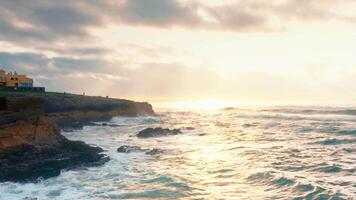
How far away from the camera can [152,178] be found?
72.4 feet

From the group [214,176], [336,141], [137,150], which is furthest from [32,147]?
[336,141]

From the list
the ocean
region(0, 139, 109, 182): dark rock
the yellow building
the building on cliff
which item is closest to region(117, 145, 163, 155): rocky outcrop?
the ocean

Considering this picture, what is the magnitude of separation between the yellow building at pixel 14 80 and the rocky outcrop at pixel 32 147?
3188 centimetres

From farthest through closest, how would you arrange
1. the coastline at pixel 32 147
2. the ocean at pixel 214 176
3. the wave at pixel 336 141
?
the wave at pixel 336 141, the coastline at pixel 32 147, the ocean at pixel 214 176

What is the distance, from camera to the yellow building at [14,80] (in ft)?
189

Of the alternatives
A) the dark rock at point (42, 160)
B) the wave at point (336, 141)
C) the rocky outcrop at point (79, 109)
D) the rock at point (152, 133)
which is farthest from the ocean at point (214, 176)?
the rocky outcrop at point (79, 109)

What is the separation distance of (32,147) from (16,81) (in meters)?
39.2

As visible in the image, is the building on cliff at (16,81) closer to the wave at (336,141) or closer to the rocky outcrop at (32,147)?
the rocky outcrop at (32,147)

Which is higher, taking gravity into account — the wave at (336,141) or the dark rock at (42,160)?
the wave at (336,141)

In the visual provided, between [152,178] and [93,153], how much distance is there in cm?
751

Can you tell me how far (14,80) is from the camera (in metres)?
59.1

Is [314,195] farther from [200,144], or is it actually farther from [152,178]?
[200,144]

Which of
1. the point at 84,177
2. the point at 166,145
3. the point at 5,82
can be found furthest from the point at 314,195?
the point at 5,82

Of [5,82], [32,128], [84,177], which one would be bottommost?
[84,177]
